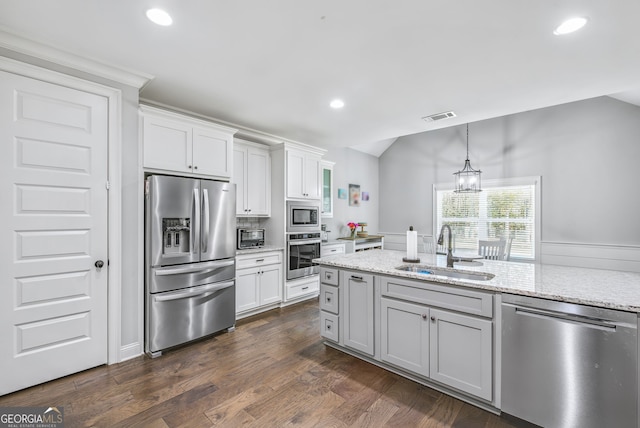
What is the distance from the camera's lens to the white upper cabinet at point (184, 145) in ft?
9.29

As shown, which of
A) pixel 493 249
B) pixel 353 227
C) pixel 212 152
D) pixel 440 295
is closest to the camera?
pixel 440 295

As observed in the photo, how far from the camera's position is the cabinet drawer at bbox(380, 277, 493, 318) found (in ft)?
6.35

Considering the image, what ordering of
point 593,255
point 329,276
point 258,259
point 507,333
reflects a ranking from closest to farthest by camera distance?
point 507,333 < point 329,276 < point 258,259 < point 593,255

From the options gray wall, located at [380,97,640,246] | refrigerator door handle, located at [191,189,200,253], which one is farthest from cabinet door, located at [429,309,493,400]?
gray wall, located at [380,97,640,246]

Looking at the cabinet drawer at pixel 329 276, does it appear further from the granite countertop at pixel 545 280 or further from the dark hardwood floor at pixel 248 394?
the dark hardwood floor at pixel 248 394

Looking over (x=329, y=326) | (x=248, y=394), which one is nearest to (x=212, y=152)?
(x=329, y=326)

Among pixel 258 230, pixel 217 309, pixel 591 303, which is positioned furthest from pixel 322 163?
pixel 591 303

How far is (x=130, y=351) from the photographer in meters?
2.66

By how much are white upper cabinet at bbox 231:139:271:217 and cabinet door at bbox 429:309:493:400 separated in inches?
111

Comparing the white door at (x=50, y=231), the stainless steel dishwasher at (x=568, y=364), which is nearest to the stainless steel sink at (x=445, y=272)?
the stainless steel dishwasher at (x=568, y=364)

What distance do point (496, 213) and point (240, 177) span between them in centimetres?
462

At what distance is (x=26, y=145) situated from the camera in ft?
7.09

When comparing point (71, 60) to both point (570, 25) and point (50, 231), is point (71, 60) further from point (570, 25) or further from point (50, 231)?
point (570, 25)

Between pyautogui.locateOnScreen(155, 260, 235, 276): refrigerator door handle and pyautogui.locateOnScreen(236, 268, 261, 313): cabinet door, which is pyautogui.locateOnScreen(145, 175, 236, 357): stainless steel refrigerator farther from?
pyautogui.locateOnScreen(236, 268, 261, 313): cabinet door
